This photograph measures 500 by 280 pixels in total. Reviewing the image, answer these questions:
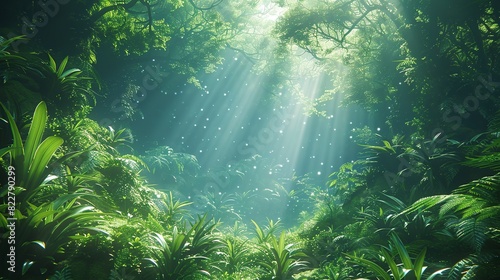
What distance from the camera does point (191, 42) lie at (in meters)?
15.6

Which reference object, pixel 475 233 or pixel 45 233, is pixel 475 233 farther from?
pixel 45 233

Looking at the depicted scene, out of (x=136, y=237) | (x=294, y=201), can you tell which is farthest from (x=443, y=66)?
(x=294, y=201)

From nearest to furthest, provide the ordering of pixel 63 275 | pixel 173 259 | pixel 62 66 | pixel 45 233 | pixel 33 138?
pixel 63 275 < pixel 45 233 < pixel 33 138 < pixel 173 259 < pixel 62 66

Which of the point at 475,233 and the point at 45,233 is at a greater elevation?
the point at 475,233

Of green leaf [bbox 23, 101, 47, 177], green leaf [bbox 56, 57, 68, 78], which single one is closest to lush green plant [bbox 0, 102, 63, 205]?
green leaf [bbox 23, 101, 47, 177]

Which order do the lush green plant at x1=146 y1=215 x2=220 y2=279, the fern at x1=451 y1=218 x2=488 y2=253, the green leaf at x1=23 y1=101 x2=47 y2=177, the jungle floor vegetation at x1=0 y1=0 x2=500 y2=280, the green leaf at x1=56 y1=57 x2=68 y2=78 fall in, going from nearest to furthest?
the fern at x1=451 y1=218 x2=488 y2=253
the jungle floor vegetation at x1=0 y1=0 x2=500 y2=280
the green leaf at x1=23 y1=101 x2=47 y2=177
the lush green plant at x1=146 y1=215 x2=220 y2=279
the green leaf at x1=56 y1=57 x2=68 y2=78

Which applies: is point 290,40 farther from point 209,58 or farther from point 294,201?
point 294,201

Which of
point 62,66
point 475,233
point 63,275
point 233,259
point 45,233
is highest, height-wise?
point 62,66

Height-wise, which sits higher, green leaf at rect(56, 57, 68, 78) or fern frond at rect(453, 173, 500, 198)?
green leaf at rect(56, 57, 68, 78)

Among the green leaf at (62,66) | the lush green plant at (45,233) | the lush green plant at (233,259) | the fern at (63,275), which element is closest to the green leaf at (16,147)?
the lush green plant at (45,233)

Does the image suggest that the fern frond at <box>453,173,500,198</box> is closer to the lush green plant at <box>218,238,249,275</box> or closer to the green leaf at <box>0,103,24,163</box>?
the lush green plant at <box>218,238,249,275</box>

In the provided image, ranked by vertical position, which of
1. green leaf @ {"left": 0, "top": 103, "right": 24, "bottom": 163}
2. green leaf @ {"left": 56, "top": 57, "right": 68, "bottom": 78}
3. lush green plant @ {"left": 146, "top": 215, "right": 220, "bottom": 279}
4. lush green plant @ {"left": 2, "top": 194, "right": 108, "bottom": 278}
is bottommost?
lush green plant @ {"left": 146, "top": 215, "right": 220, "bottom": 279}

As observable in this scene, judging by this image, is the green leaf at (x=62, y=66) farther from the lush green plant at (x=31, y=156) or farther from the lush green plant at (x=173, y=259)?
the lush green plant at (x=173, y=259)

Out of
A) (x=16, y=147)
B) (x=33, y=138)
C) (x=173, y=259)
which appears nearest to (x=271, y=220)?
(x=173, y=259)
